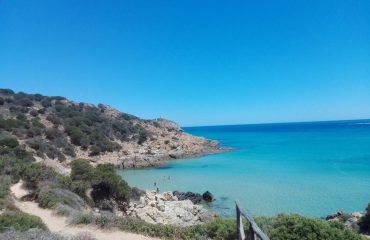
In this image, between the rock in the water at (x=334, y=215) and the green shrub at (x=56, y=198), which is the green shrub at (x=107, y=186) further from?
the rock in the water at (x=334, y=215)

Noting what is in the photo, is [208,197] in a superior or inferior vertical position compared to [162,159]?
inferior

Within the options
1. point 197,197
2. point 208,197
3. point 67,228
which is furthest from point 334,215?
point 67,228

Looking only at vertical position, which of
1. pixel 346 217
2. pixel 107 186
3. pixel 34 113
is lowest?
pixel 346 217

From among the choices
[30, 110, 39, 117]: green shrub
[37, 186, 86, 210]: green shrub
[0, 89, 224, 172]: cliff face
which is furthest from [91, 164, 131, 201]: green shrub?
[30, 110, 39, 117]: green shrub

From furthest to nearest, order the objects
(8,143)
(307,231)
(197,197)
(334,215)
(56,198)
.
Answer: (8,143) < (197,197) < (334,215) < (56,198) < (307,231)

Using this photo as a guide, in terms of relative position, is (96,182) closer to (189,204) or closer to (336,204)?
(189,204)

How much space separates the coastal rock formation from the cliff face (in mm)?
14468

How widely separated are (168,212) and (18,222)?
33.3ft

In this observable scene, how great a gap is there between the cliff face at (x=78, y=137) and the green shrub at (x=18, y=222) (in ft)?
72.1

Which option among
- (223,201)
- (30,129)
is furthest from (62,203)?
(30,129)

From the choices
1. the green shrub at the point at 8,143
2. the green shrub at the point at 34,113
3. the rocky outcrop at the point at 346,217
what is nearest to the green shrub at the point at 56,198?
the rocky outcrop at the point at 346,217

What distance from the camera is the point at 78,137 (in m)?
44.8

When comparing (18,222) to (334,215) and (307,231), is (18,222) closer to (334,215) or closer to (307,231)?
(307,231)

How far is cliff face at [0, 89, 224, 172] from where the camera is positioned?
37.7 m
